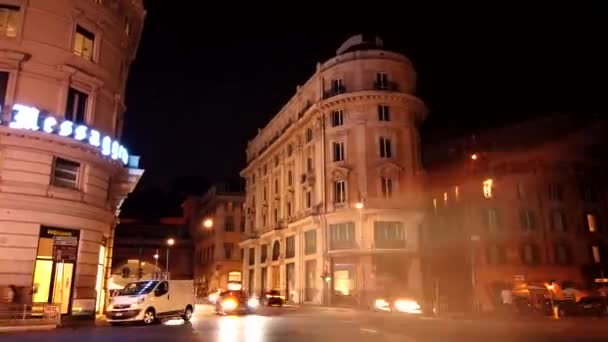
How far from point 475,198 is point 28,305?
1701 inches

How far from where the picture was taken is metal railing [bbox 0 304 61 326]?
19.5 metres

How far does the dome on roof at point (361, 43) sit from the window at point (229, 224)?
36.2 meters

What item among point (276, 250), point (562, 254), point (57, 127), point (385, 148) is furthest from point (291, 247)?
point (57, 127)

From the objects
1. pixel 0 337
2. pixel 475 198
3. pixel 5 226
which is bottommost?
pixel 0 337

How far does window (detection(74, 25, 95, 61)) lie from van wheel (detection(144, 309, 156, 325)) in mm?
13291

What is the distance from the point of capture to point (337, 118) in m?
51.2

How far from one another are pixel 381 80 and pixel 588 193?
2770 centimetres

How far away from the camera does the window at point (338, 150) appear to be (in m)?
50.6

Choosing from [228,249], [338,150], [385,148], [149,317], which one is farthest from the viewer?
[228,249]

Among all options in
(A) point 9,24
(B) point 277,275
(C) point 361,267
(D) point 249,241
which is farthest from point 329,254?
(A) point 9,24

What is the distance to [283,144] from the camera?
62500 mm

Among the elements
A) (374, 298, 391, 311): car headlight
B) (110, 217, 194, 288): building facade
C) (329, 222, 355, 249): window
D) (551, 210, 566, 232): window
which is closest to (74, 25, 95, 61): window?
(374, 298, 391, 311): car headlight

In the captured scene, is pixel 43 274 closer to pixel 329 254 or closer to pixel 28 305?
pixel 28 305

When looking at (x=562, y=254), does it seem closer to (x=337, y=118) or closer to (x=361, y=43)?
(x=337, y=118)
